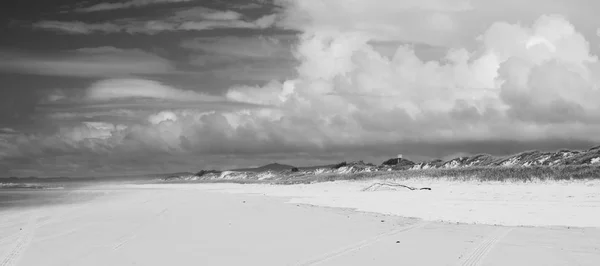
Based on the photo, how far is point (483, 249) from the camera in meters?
10.8

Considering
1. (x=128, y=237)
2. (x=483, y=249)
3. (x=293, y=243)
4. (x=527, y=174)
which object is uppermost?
(x=527, y=174)

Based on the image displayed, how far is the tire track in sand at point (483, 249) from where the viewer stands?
31.3 ft

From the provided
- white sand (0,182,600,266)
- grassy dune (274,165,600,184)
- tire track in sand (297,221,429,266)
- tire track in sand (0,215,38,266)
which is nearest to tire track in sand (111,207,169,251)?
white sand (0,182,600,266)

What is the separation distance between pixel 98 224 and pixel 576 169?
97.0 ft

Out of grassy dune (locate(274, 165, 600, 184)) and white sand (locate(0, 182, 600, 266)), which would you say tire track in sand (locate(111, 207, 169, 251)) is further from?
grassy dune (locate(274, 165, 600, 184))

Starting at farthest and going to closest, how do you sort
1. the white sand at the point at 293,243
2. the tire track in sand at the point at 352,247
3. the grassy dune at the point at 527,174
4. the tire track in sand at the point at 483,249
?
the grassy dune at the point at 527,174
the white sand at the point at 293,243
the tire track in sand at the point at 352,247
the tire track in sand at the point at 483,249

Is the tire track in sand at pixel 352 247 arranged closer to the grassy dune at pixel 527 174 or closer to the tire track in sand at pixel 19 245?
the tire track in sand at pixel 19 245

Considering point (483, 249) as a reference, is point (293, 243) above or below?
above

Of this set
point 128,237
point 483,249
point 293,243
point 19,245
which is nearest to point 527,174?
point 483,249

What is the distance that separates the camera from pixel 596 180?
1075 inches

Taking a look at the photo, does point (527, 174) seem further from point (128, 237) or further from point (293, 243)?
point (128, 237)

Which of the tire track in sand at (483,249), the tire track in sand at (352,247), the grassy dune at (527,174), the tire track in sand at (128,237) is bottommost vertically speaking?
the tire track in sand at (483,249)

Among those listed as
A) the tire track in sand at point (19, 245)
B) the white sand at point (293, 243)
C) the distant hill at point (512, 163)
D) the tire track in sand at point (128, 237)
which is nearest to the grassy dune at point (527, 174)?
the distant hill at point (512, 163)

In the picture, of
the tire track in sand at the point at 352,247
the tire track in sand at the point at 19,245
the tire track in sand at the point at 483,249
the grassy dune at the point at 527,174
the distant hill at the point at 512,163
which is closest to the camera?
the tire track in sand at the point at 483,249
